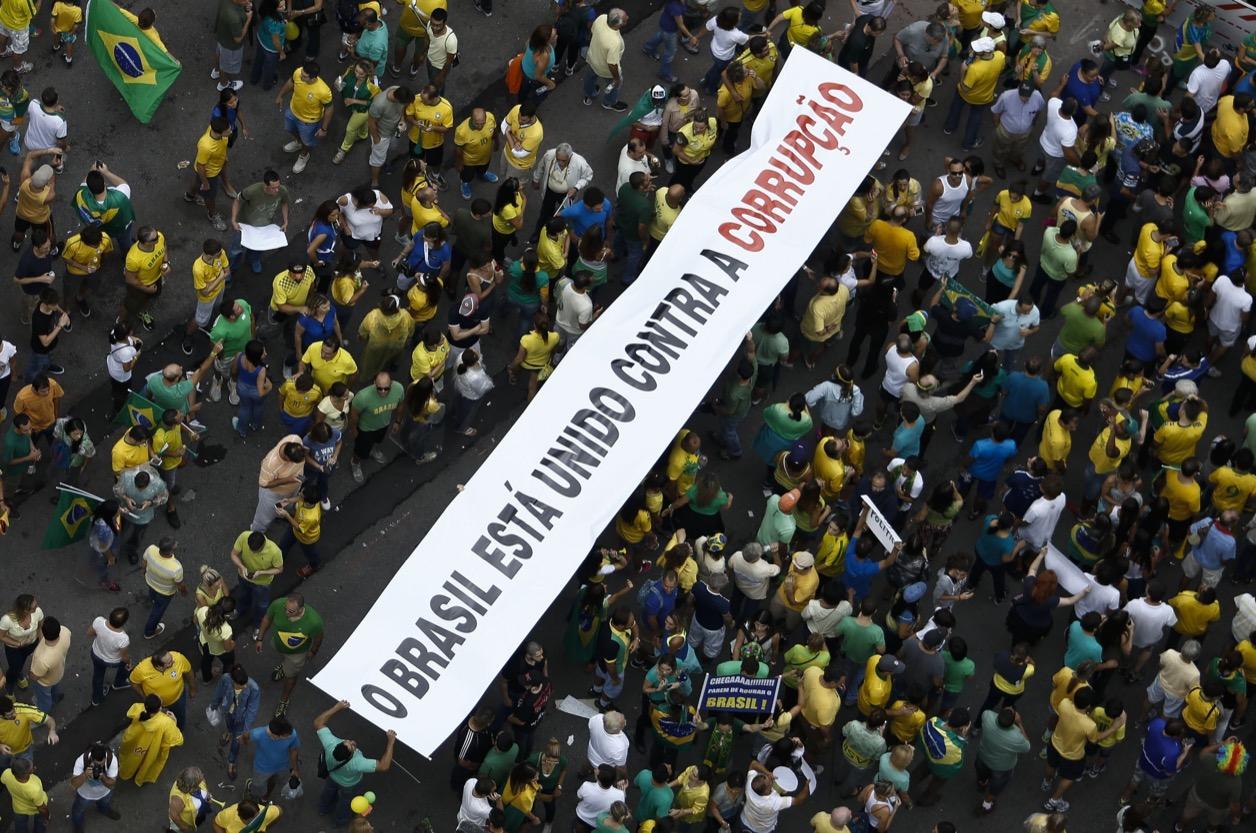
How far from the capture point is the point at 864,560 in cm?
2402

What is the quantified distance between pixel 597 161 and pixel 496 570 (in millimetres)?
7439

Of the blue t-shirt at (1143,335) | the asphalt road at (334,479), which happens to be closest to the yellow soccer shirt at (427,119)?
the asphalt road at (334,479)

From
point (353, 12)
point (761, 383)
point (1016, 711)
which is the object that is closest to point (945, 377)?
point (761, 383)

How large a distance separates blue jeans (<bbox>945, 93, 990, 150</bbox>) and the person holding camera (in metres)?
13.4

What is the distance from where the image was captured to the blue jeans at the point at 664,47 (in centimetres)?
2911

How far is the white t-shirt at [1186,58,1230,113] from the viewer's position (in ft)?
95.2

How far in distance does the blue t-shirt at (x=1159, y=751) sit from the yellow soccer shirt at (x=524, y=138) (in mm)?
9568

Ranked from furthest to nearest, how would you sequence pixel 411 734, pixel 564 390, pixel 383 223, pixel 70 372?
pixel 383 223
pixel 70 372
pixel 564 390
pixel 411 734

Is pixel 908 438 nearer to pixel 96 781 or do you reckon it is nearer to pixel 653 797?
pixel 653 797

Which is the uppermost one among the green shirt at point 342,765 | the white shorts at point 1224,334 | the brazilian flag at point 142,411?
the white shorts at point 1224,334

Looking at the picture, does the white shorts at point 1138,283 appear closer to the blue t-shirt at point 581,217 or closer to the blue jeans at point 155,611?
the blue t-shirt at point 581,217

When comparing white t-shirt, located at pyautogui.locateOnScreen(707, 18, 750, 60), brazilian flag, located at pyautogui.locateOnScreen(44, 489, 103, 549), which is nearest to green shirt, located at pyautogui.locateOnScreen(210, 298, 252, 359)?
brazilian flag, located at pyautogui.locateOnScreen(44, 489, 103, 549)

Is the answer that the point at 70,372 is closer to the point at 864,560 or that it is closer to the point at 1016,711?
the point at 864,560

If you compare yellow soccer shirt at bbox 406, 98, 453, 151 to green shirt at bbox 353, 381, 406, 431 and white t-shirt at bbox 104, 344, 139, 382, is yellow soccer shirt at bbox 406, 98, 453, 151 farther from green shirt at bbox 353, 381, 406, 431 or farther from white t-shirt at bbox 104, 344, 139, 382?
white t-shirt at bbox 104, 344, 139, 382
